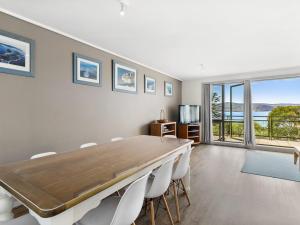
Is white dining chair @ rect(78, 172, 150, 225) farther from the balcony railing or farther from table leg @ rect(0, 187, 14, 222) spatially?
the balcony railing

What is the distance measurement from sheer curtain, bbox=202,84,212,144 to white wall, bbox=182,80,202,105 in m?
0.18

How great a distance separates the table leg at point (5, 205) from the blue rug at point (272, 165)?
12.6 ft

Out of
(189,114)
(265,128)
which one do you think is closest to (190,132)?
(189,114)

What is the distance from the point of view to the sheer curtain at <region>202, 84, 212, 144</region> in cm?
633

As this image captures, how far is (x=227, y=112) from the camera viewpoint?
20.7 ft

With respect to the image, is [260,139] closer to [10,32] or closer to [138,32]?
[138,32]

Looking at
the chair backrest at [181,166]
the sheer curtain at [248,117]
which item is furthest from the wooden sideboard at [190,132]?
the chair backrest at [181,166]

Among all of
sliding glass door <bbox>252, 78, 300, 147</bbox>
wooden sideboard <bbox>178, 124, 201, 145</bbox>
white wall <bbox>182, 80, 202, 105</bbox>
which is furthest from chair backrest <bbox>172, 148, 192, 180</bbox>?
white wall <bbox>182, 80, 202, 105</bbox>

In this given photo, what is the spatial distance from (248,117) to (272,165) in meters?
1.97

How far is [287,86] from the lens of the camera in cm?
579

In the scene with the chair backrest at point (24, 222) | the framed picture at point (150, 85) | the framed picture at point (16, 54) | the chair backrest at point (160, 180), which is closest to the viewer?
the chair backrest at point (24, 222)

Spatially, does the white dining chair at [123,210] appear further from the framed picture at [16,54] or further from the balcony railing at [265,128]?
the balcony railing at [265,128]

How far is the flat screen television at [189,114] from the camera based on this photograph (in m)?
5.97

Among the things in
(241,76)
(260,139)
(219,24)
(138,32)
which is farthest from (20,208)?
(260,139)
